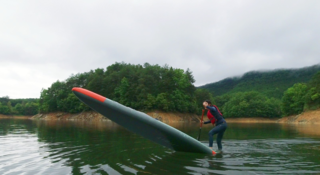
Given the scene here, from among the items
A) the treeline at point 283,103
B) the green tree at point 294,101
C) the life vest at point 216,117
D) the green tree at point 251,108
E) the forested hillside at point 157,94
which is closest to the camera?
the life vest at point 216,117

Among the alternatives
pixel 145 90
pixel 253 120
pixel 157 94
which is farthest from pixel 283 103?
pixel 145 90

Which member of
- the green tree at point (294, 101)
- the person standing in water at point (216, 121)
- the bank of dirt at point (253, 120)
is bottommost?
the bank of dirt at point (253, 120)

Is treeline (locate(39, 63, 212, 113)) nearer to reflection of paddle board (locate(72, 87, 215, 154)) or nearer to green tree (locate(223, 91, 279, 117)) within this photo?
green tree (locate(223, 91, 279, 117))

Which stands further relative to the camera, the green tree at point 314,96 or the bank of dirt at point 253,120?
the bank of dirt at point 253,120

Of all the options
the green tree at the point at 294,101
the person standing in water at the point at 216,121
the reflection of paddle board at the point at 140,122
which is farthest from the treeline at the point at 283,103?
the reflection of paddle board at the point at 140,122

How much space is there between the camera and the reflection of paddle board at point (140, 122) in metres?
8.44

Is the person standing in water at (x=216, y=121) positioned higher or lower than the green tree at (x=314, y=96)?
lower

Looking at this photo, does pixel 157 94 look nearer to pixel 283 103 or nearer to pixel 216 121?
pixel 283 103

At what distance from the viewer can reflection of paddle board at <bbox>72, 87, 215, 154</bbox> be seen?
8.44m

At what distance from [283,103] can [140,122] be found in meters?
102

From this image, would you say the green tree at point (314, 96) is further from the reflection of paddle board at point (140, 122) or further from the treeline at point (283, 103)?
the reflection of paddle board at point (140, 122)

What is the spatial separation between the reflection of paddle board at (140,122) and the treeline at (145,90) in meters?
67.9

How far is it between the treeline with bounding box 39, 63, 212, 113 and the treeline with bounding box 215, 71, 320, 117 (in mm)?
21612

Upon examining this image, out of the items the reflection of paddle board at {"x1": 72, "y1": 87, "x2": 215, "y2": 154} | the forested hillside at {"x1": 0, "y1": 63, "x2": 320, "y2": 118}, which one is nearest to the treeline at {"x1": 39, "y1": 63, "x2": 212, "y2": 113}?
the forested hillside at {"x1": 0, "y1": 63, "x2": 320, "y2": 118}
